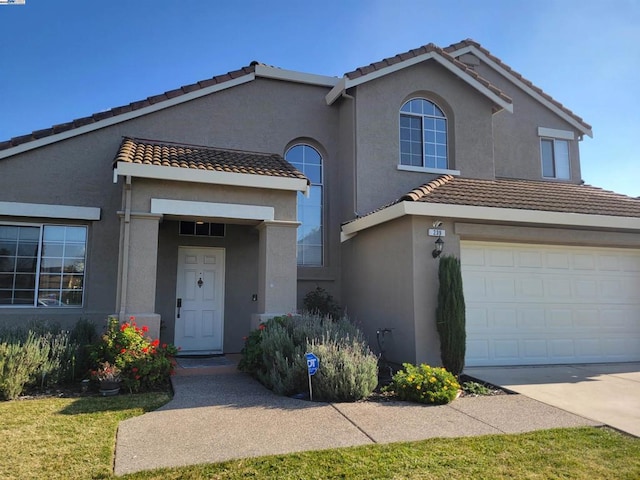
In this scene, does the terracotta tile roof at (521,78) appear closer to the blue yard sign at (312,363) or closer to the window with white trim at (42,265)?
the blue yard sign at (312,363)

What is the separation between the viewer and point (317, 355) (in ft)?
24.0

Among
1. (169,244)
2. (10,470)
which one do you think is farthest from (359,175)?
(10,470)

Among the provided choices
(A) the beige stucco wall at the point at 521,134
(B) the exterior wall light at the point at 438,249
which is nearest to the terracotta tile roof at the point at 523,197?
(B) the exterior wall light at the point at 438,249

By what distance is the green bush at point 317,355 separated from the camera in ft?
23.1

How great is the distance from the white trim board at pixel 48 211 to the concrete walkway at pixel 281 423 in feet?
16.0

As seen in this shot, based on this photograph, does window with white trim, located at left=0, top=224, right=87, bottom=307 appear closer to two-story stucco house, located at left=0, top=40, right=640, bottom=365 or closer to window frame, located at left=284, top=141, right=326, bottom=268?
two-story stucco house, located at left=0, top=40, right=640, bottom=365

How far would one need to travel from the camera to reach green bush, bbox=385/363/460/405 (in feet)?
22.8

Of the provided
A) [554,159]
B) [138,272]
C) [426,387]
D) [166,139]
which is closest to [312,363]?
[426,387]

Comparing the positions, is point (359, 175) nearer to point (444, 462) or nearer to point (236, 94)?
point (236, 94)

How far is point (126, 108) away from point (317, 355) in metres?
7.62

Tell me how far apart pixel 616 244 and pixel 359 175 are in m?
6.04

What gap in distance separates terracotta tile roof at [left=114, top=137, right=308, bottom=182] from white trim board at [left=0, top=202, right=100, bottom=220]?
64.2 inches

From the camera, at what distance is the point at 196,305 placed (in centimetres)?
1118

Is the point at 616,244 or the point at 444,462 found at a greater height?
the point at 616,244
